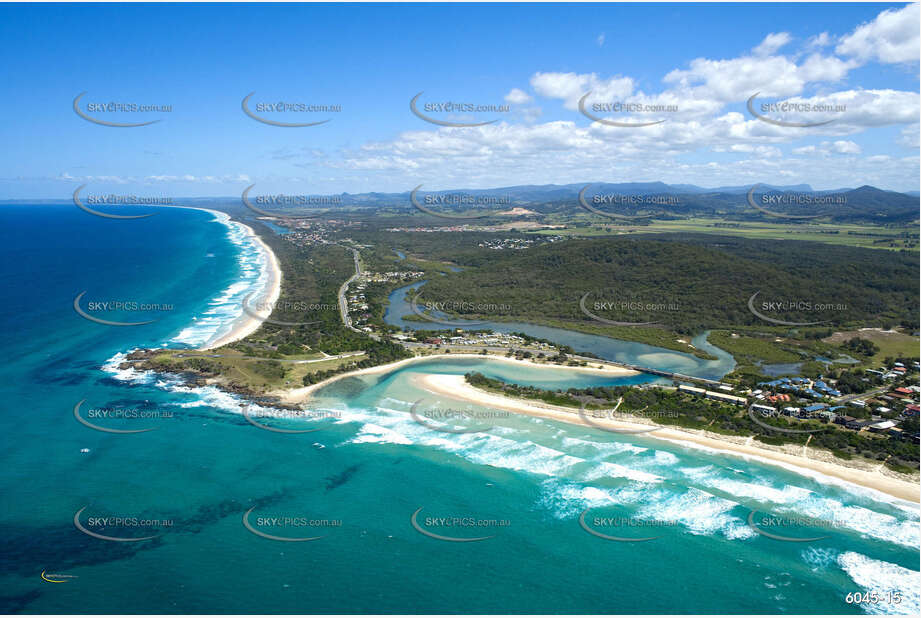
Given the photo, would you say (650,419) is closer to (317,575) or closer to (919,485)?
(919,485)

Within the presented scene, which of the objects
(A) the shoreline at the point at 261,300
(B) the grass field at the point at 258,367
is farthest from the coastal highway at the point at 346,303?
(B) the grass field at the point at 258,367

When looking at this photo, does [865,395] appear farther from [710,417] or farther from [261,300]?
[261,300]

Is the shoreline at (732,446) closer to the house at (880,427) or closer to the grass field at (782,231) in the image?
the house at (880,427)

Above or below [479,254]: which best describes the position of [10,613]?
below

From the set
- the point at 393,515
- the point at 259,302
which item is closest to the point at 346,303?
the point at 259,302

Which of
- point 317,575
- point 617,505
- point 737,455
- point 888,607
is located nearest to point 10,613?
point 317,575

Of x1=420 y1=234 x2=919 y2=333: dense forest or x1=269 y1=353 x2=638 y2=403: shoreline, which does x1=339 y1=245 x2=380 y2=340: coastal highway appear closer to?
x1=269 y1=353 x2=638 y2=403: shoreline

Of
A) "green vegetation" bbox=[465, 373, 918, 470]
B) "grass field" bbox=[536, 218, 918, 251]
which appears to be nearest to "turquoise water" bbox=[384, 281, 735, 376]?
"green vegetation" bbox=[465, 373, 918, 470]
